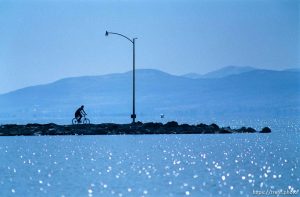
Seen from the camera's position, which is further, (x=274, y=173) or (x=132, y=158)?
(x=132, y=158)

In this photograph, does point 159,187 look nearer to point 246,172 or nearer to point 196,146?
point 246,172

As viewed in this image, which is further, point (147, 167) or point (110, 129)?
point (110, 129)

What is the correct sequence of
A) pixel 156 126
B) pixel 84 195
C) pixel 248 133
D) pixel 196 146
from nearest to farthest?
pixel 84 195 → pixel 196 146 → pixel 156 126 → pixel 248 133

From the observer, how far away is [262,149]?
54531 mm

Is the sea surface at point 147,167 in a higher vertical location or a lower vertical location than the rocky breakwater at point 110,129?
lower

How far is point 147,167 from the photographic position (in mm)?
40688

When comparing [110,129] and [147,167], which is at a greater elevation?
[110,129]

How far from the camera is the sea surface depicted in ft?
106

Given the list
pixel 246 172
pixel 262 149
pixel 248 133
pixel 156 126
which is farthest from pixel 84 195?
pixel 248 133

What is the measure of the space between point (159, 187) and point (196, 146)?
79.2 ft

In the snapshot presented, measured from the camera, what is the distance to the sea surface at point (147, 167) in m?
32.4

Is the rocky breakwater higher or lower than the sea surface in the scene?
higher

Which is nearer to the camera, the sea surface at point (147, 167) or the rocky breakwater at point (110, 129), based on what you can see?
the sea surface at point (147, 167)

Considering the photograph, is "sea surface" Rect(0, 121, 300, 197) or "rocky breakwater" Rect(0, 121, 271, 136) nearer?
"sea surface" Rect(0, 121, 300, 197)
